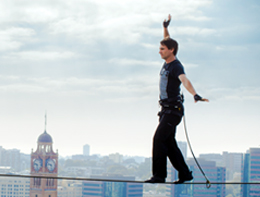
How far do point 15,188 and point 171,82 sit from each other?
73518 millimetres

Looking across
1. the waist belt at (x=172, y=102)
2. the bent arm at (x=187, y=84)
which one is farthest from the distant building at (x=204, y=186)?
the bent arm at (x=187, y=84)

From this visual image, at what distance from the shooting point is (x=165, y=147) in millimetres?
6328

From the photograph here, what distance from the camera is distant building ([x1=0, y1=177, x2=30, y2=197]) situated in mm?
75887

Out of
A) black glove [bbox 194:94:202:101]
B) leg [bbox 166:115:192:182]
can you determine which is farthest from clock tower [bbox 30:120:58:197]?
black glove [bbox 194:94:202:101]

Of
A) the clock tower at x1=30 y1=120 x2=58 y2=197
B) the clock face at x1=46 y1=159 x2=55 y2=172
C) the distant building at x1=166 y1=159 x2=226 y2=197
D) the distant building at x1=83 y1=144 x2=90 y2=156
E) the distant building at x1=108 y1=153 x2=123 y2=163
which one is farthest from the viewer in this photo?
the distant building at x1=83 y1=144 x2=90 y2=156

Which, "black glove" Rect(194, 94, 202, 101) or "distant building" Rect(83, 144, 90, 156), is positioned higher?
"black glove" Rect(194, 94, 202, 101)

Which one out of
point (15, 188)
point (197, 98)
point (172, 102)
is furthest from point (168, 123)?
point (15, 188)

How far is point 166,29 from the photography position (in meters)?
6.69

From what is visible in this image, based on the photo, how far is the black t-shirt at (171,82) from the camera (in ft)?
20.6

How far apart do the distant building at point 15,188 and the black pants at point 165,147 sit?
6922 centimetres

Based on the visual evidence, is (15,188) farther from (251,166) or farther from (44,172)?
(251,166)

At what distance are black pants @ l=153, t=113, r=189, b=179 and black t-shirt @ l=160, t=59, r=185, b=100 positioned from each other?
22cm

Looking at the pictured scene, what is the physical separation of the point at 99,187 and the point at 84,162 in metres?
48.0

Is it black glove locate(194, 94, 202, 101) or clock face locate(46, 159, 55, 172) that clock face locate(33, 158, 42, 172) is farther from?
black glove locate(194, 94, 202, 101)
